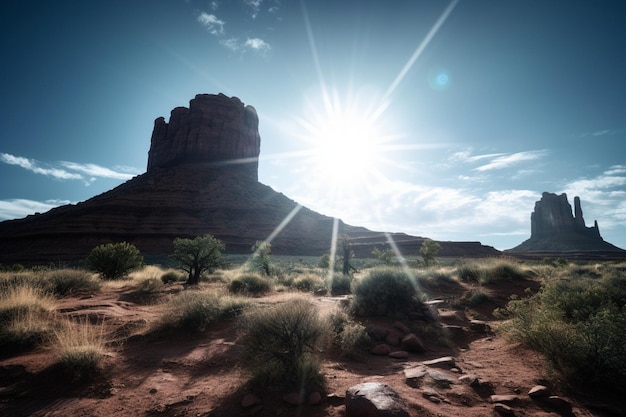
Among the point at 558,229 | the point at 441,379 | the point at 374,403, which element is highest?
the point at 558,229

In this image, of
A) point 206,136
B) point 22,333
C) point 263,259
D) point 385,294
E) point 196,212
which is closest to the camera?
point 22,333

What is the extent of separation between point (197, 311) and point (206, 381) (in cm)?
327

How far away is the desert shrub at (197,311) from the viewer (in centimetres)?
742

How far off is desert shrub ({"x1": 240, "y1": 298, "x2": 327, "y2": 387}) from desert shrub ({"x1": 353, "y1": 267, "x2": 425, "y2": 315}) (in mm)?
3943

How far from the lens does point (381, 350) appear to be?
625 centimetres

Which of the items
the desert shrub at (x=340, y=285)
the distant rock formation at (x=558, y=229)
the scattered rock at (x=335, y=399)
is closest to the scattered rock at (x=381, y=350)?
the scattered rock at (x=335, y=399)

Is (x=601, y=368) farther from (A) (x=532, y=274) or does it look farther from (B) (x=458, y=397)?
(A) (x=532, y=274)

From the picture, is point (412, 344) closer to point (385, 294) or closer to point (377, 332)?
point (377, 332)

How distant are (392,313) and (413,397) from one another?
15.9 ft

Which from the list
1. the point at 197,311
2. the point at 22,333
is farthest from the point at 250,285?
the point at 22,333

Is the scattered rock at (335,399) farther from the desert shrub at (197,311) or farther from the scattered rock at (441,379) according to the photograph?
the desert shrub at (197,311)

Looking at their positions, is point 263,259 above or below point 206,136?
below

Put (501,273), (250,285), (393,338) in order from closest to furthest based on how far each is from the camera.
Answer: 1. (393,338)
2. (250,285)
3. (501,273)

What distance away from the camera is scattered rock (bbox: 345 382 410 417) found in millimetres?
3422
